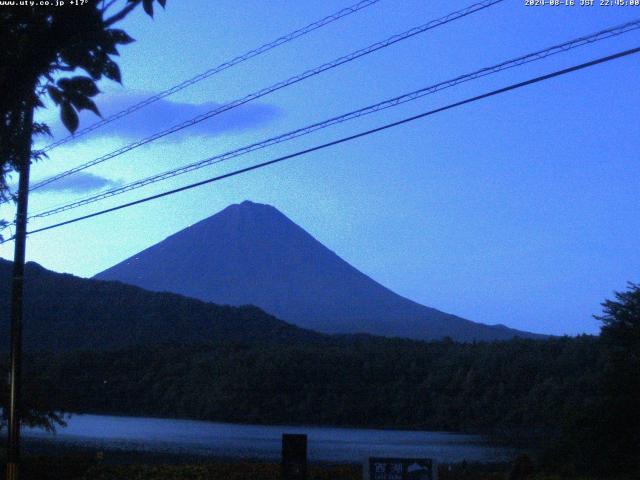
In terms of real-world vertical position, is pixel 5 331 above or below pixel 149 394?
above

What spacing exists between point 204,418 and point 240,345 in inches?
408

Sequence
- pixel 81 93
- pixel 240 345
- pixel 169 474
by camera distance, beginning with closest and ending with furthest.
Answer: pixel 81 93 < pixel 169 474 < pixel 240 345

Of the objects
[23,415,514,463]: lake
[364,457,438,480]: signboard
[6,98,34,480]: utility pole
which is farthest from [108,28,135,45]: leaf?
[23,415,514,463]: lake

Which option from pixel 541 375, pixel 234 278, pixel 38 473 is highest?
pixel 234 278

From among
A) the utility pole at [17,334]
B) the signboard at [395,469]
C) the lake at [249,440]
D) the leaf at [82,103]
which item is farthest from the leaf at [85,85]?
the lake at [249,440]

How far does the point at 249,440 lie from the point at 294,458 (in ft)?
89.6

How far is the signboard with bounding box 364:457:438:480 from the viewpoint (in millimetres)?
12469

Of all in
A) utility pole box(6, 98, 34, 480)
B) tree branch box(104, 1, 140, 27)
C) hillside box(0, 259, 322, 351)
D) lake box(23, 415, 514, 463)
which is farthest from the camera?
hillside box(0, 259, 322, 351)

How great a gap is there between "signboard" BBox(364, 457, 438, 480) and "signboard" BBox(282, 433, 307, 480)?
2.37 m

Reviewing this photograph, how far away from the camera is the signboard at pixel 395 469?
12.5m

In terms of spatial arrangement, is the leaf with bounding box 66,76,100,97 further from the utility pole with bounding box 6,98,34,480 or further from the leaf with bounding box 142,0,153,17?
the utility pole with bounding box 6,98,34,480

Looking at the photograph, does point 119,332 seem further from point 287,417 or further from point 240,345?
point 287,417

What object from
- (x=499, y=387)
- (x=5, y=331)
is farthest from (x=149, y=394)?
(x=499, y=387)

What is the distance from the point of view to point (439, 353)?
190 feet
